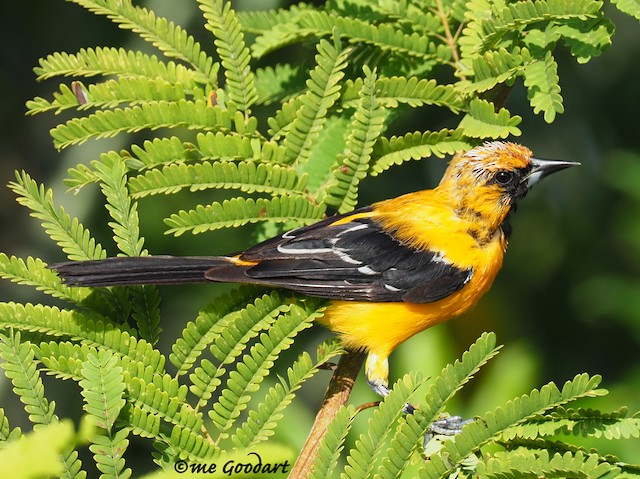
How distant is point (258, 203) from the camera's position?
376cm

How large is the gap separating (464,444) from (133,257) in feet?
4.95

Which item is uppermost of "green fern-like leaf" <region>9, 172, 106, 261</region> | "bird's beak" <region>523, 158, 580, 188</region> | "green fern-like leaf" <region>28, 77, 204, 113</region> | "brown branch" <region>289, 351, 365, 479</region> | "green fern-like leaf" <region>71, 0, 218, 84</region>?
"green fern-like leaf" <region>71, 0, 218, 84</region>

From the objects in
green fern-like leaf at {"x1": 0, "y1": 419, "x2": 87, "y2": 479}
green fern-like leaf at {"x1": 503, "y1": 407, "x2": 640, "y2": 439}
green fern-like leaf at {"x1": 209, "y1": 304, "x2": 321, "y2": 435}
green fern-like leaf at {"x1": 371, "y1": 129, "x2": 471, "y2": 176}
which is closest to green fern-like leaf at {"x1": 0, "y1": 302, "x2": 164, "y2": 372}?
green fern-like leaf at {"x1": 209, "y1": 304, "x2": 321, "y2": 435}

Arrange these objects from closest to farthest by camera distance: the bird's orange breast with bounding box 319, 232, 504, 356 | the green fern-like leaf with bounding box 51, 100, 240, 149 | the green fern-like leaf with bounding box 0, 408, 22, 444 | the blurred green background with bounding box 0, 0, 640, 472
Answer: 1. the green fern-like leaf with bounding box 0, 408, 22, 444
2. the green fern-like leaf with bounding box 51, 100, 240, 149
3. the bird's orange breast with bounding box 319, 232, 504, 356
4. the blurred green background with bounding box 0, 0, 640, 472

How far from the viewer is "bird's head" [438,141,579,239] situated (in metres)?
4.28

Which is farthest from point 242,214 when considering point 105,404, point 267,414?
point 105,404

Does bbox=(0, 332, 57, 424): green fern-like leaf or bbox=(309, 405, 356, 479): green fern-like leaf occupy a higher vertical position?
bbox=(0, 332, 57, 424): green fern-like leaf

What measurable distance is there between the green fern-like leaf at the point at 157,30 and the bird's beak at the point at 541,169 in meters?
1.68

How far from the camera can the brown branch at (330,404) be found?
3006 mm

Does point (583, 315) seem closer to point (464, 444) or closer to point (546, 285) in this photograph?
point (546, 285)

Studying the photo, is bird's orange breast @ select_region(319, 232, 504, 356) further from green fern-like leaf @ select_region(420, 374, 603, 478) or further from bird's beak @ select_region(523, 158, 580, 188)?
green fern-like leaf @ select_region(420, 374, 603, 478)

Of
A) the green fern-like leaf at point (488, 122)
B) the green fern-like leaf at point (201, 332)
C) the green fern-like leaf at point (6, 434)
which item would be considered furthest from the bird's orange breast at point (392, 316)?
the green fern-like leaf at point (6, 434)

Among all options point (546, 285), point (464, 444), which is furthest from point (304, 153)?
point (546, 285)

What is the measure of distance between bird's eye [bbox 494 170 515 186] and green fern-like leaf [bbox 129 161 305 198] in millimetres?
1077
